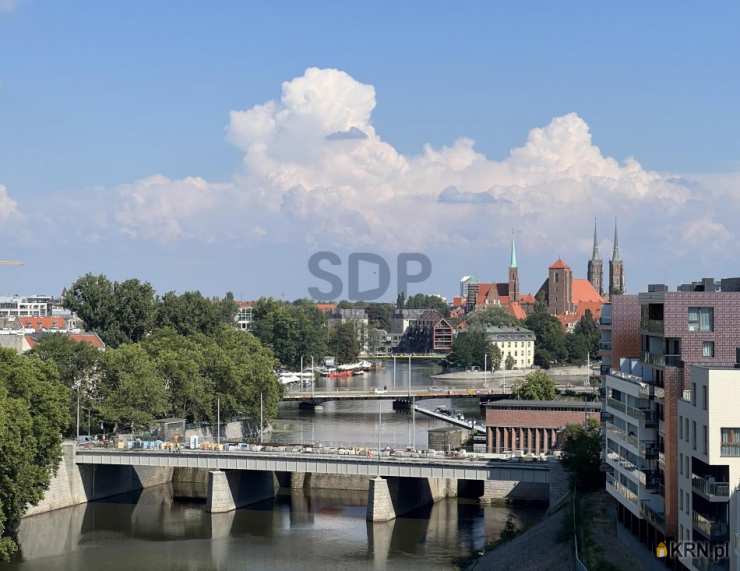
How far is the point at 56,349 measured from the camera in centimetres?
10806

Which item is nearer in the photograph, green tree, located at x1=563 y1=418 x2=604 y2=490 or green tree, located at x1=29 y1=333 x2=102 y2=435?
green tree, located at x1=563 y1=418 x2=604 y2=490

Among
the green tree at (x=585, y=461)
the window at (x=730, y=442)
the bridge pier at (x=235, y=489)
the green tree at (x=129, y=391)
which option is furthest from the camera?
the green tree at (x=129, y=391)

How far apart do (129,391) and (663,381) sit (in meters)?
58.3

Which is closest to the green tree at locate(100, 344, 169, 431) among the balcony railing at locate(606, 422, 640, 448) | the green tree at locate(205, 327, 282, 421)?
the green tree at locate(205, 327, 282, 421)

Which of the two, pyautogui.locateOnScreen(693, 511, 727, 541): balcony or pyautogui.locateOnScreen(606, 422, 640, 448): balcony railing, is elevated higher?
pyautogui.locateOnScreen(606, 422, 640, 448): balcony railing

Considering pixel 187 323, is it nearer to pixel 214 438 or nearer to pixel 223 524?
pixel 214 438

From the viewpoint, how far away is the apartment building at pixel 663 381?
54562mm

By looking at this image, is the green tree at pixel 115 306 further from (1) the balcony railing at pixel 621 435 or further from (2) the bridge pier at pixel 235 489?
(1) the balcony railing at pixel 621 435

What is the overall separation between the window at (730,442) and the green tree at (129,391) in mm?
63557

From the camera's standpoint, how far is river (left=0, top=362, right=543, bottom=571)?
72.6 meters

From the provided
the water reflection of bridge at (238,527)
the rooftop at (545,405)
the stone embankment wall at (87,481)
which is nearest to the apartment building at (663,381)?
the water reflection of bridge at (238,527)

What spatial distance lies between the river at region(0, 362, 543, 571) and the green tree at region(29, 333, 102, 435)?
12248 millimetres

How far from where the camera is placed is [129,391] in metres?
104

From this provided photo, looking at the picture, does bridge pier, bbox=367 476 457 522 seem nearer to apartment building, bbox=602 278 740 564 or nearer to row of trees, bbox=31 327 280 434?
apartment building, bbox=602 278 740 564
